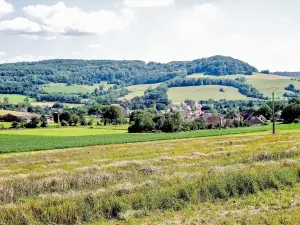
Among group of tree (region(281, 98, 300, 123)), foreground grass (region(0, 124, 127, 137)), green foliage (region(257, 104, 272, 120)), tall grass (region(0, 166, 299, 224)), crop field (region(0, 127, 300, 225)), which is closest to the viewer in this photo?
crop field (region(0, 127, 300, 225))

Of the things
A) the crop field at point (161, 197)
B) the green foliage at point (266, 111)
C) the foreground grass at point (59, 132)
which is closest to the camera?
the crop field at point (161, 197)

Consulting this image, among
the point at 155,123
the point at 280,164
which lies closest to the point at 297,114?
the point at 155,123

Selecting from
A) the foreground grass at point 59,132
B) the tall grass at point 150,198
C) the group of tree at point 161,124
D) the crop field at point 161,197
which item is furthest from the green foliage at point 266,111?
the tall grass at point 150,198

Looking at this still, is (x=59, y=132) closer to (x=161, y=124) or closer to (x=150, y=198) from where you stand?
(x=161, y=124)

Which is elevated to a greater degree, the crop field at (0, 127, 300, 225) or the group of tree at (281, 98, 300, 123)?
the crop field at (0, 127, 300, 225)

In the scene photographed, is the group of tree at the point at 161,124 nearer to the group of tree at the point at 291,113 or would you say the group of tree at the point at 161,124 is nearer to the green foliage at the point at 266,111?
the group of tree at the point at 291,113

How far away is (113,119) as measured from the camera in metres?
132

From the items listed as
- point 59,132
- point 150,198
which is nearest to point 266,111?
point 59,132

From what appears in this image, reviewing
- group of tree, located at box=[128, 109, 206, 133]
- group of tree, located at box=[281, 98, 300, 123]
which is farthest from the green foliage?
group of tree, located at box=[128, 109, 206, 133]

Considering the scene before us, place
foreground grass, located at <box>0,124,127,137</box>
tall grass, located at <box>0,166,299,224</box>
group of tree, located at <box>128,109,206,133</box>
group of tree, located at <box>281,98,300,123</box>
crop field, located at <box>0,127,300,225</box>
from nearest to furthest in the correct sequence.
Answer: crop field, located at <box>0,127,300,225</box>
tall grass, located at <box>0,166,299,224</box>
foreground grass, located at <box>0,124,127,137</box>
group of tree, located at <box>128,109,206,133</box>
group of tree, located at <box>281,98,300,123</box>

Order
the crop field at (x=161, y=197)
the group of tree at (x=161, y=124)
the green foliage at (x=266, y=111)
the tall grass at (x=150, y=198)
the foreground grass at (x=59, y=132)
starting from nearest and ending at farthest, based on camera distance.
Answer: the crop field at (x=161, y=197)
the tall grass at (x=150, y=198)
the foreground grass at (x=59, y=132)
the group of tree at (x=161, y=124)
the green foliage at (x=266, y=111)

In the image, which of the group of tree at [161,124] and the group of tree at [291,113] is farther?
the group of tree at [291,113]

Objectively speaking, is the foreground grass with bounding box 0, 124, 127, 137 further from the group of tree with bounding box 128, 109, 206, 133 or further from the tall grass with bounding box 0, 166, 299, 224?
the tall grass with bounding box 0, 166, 299, 224

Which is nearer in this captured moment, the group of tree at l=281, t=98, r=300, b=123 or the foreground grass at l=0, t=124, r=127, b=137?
the foreground grass at l=0, t=124, r=127, b=137
